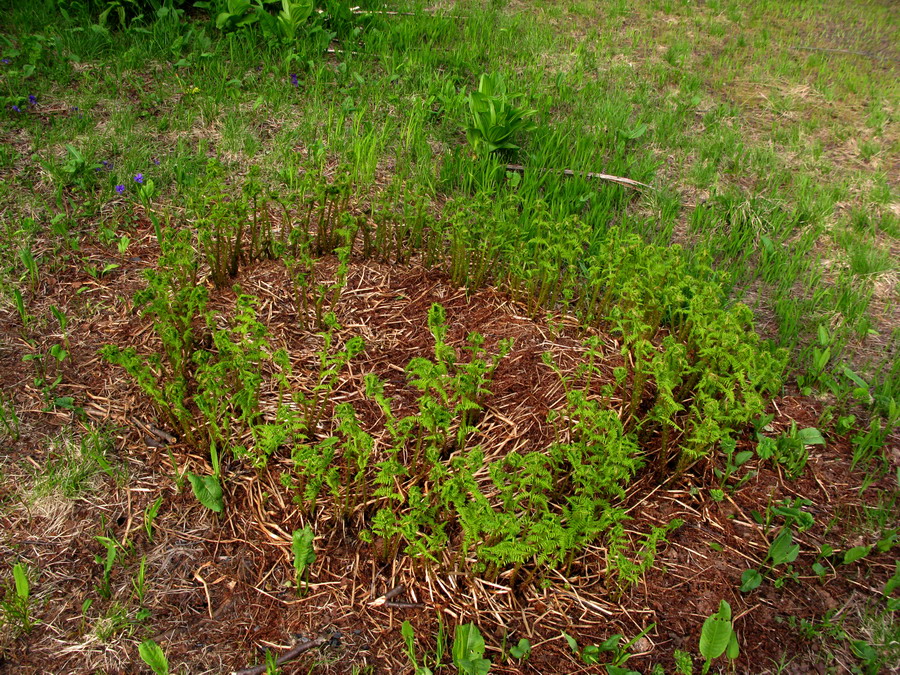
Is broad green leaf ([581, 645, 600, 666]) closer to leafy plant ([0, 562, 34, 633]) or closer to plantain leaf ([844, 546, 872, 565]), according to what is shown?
plantain leaf ([844, 546, 872, 565])

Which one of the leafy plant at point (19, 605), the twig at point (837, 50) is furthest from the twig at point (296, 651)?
the twig at point (837, 50)

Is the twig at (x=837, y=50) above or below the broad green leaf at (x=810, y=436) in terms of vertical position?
above

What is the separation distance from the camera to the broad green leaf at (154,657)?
6.41ft

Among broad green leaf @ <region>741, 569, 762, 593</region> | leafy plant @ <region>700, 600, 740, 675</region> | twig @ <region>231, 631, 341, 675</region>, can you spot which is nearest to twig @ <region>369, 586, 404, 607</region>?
twig @ <region>231, 631, 341, 675</region>

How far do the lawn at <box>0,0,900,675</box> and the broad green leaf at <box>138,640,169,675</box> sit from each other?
17 millimetres

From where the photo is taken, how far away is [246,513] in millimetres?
2424

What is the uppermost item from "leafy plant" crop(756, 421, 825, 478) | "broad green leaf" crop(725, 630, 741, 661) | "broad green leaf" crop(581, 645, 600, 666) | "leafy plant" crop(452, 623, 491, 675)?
"leafy plant" crop(756, 421, 825, 478)

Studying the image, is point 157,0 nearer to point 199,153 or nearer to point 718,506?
point 199,153

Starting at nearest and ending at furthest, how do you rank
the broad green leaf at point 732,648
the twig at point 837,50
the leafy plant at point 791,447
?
the broad green leaf at point 732,648, the leafy plant at point 791,447, the twig at point 837,50

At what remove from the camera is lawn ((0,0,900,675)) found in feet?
7.12

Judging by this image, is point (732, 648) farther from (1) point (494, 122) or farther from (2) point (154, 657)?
(1) point (494, 122)

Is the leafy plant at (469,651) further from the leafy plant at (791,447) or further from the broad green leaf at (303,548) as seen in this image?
the leafy plant at (791,447)

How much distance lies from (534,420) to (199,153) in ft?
8.23

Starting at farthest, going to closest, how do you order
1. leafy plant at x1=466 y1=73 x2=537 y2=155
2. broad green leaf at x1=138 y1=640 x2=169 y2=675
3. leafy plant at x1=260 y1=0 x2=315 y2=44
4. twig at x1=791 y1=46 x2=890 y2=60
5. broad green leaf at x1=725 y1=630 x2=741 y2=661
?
twig at x1=791 y1=46 x2=890 y2=60 → leafy plant at x1=260 y1=0 x2=315 y2=44 → leafy plant at x1=466 y1=73 x2=537 y2=155 → broad green leaf at x1=725 y1=630 x2=741 y2=661 → broad green leaf at x1=138 y1=640 x2=169 y2=675
